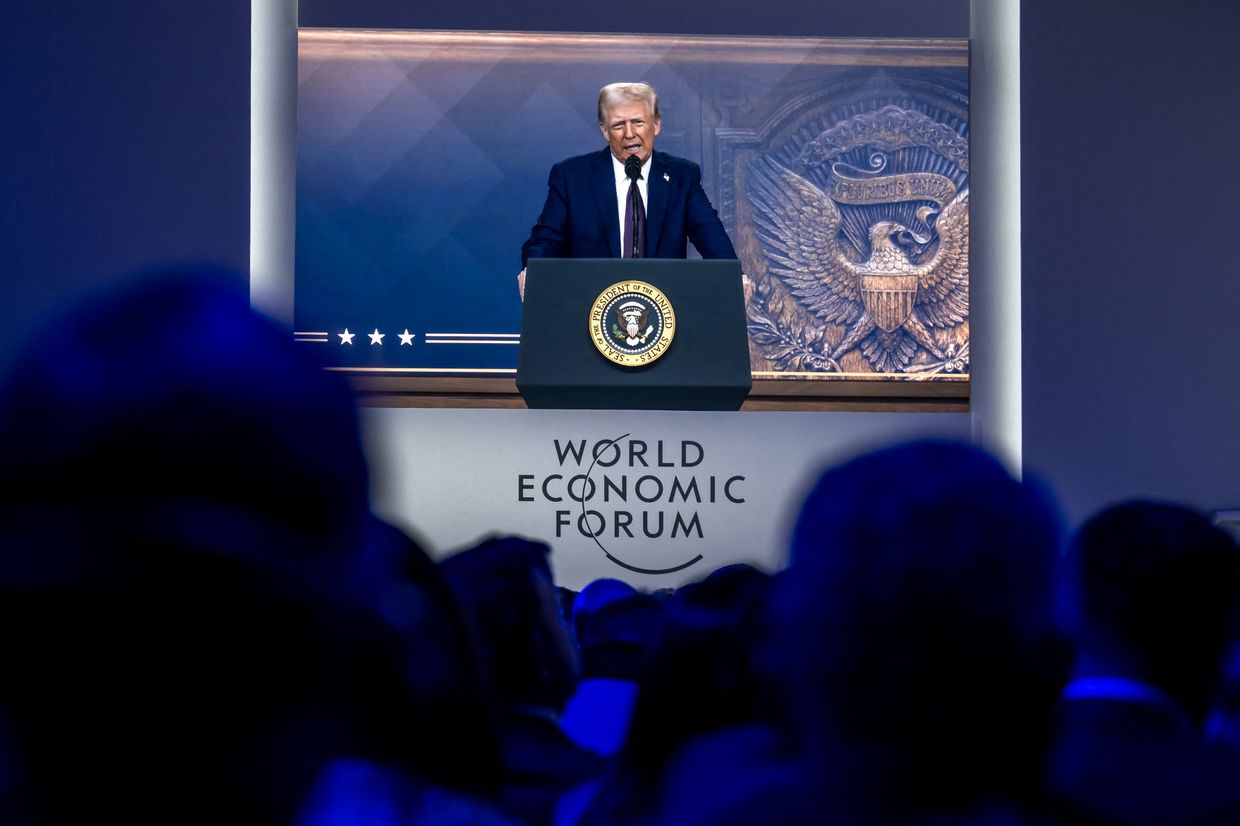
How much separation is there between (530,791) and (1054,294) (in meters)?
4.83

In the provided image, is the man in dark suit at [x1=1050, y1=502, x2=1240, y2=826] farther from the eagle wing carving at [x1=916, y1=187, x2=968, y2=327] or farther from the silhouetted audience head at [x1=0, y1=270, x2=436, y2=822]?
the eagle wing carving at [x1=916, y1=187, x2=968, y2=327]

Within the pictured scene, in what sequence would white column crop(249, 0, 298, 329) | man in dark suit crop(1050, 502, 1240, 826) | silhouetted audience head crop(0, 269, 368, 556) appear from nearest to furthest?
silhouetted audience head crop(0, 269, 368, 556) < man in dark suit crop(1050, 502, 1240, 826) < white column crop(249, 0, 298, 329)

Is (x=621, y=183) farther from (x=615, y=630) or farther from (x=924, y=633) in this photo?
(x=924, y=633)

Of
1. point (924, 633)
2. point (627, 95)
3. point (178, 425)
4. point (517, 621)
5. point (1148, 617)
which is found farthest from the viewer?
point (627, 95)

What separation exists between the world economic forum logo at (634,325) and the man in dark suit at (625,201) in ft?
2.49

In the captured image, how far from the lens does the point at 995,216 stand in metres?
6.05

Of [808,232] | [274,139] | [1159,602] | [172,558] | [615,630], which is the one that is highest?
[274,139]

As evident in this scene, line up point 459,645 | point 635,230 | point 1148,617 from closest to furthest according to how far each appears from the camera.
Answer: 1. point 459,645
2. point 1148,617
3. point 635,230

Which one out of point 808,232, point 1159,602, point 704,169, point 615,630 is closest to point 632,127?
point 704,169

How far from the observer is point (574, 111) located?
19.7 feet

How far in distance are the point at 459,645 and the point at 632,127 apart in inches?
175

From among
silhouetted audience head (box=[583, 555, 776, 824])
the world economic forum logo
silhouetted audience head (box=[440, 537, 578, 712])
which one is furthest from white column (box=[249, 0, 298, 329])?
silhouetted audience head (box=[583, 555, 776, 824])

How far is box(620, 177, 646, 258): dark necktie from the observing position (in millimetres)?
4364

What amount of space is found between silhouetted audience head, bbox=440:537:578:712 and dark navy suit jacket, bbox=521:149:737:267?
302cm
